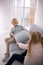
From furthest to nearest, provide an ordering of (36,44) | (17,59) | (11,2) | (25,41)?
1. (11,2)
2. (25,41)
3. (17,59)
4. (36,44)

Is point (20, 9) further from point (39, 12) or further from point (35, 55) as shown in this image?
point (35, 55)

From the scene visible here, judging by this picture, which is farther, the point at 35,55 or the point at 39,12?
the point at 39,12

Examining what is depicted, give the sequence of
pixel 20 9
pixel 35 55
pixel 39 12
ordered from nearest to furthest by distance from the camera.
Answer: pixel 35 55 → pixel 39 12 → pixel 20 9

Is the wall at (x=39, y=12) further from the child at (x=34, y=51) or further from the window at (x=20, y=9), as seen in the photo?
the child at (x=34, y=51)

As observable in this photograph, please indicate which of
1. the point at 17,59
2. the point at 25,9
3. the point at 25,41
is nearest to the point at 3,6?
the point at 25,9

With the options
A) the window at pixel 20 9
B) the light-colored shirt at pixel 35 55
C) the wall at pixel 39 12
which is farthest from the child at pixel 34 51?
the window at pixel 20 9

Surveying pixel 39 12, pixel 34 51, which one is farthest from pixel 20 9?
pixel 34 51

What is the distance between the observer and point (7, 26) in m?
6.22

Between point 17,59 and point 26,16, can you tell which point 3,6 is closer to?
point 26,16

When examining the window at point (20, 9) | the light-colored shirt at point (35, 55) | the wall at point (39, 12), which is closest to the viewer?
the light-colored shirt at point (35, 55)

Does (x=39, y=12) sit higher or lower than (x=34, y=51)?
higher

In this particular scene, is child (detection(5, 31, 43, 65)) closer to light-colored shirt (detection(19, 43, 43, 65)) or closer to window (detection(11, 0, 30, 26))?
light-colored shirt (detection(19, 43, 43, 65))

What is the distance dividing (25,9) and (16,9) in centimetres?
40

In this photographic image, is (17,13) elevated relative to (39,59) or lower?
elevated
